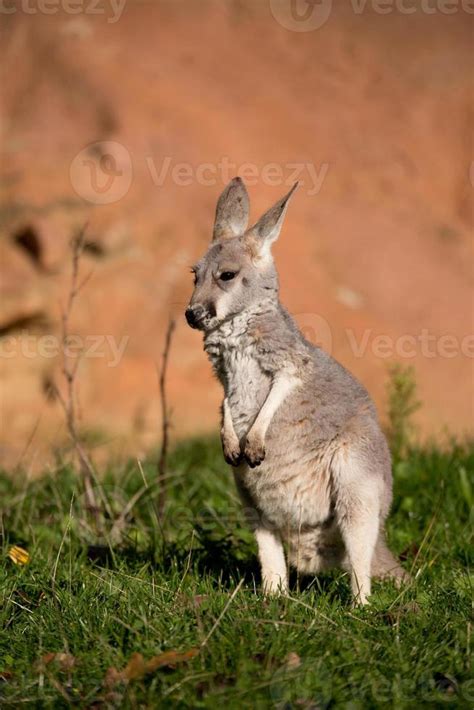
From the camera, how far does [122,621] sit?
3.45 m

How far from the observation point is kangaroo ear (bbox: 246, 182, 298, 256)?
438cm

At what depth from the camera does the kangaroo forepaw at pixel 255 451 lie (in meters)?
4.08

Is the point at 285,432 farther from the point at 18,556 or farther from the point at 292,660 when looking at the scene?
the point at 18,556

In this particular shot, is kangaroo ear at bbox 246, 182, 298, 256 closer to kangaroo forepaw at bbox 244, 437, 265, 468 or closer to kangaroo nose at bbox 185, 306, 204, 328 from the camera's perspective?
kangaroo nose at bbox 185, 306, 204, 328

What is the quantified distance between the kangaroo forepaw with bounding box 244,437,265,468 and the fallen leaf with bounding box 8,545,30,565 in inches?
49.3

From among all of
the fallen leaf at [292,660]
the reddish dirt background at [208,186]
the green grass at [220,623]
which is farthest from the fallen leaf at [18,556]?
the reddish dirt background at [208,186]

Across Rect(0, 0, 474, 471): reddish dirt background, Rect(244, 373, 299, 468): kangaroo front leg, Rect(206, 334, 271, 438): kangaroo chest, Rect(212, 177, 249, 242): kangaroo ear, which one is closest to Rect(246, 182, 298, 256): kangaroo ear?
Rect(212, 177, 249, 242): kangaroo ear

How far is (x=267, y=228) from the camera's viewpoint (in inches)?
175

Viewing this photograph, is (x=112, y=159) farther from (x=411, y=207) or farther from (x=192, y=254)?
(x=411, y=207)

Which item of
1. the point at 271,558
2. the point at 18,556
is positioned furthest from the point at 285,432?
the point at 18,556

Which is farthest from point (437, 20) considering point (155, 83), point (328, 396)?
point (328, 396)

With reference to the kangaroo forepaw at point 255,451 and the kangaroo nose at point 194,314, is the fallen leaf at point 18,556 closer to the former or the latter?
the kangaroo forepaw at point 255,451

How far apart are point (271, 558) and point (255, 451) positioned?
58 cm

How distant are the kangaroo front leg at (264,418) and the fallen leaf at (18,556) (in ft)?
4.10
